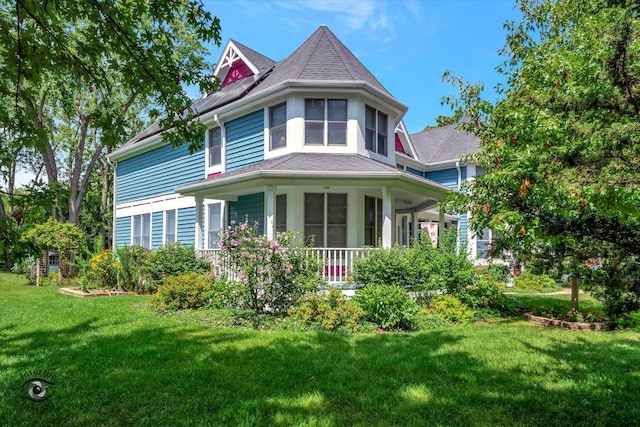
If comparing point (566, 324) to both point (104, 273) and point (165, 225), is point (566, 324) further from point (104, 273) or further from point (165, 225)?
point (165, 225)

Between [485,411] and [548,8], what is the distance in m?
10.4

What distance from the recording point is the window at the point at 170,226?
16.9m

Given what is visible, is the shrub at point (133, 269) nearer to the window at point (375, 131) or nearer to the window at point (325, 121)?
the window at point (325, 121)

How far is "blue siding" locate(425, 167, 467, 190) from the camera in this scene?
1853 centimetres

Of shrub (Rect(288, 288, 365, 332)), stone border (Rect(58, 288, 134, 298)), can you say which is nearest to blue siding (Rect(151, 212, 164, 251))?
stone border (Rect(58, 288, 134, 298))

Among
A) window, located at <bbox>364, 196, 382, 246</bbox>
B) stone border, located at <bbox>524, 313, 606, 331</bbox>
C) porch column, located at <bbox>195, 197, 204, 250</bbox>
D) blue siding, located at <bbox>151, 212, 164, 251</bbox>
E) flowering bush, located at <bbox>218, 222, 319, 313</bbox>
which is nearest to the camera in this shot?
stone border, located at <bbox>524, 313, 606, 331</bbox>

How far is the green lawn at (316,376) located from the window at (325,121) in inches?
272

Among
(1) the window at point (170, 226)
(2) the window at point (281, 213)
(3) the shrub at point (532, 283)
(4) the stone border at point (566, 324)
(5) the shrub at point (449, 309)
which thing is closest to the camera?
(4) the stone border at point (566, 324)

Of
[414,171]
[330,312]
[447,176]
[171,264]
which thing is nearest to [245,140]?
[171,264]

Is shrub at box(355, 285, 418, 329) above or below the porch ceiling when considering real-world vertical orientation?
below

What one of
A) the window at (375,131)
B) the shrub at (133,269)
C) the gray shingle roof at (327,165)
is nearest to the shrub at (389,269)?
the gray shingle roof at (327,165)

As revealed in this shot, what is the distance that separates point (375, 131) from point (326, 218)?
10.9ft

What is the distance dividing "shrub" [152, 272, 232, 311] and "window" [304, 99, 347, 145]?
17.3ft

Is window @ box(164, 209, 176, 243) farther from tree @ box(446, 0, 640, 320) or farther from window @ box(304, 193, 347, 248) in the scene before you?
tree @ box(446, 0, 640, 320)
